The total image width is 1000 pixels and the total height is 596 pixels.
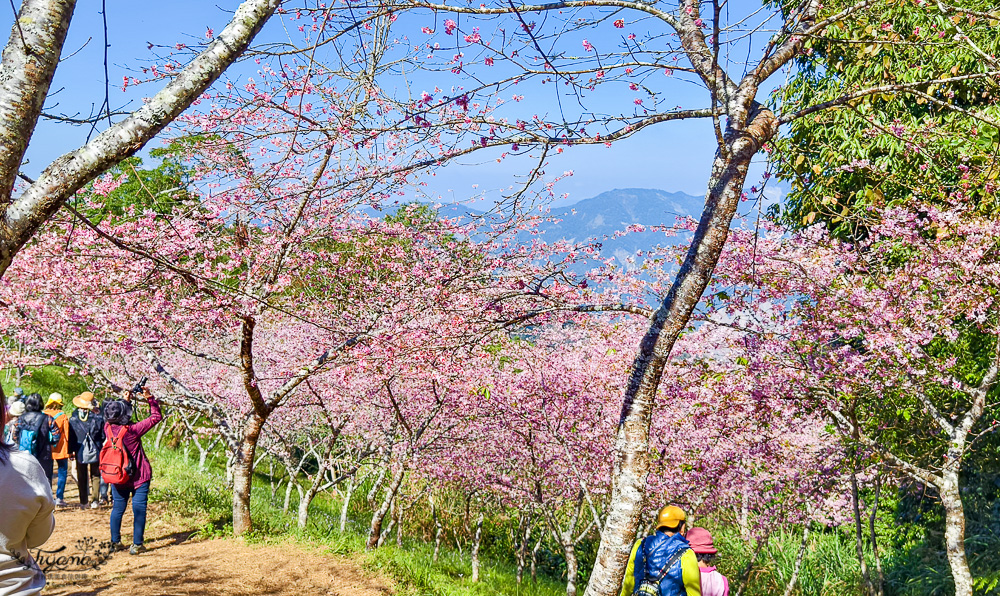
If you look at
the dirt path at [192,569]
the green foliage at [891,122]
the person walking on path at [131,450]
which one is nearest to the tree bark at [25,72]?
the dirt path at [192,569]

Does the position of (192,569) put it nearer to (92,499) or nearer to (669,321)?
(92,499)

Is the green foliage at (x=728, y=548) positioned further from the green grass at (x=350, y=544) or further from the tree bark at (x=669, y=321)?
the tree bark at (x=669, y=321)

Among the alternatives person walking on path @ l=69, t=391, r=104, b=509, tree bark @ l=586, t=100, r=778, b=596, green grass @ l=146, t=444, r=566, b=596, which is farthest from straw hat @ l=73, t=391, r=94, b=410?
tree bark @ l=586, t=100, r=778, b=596

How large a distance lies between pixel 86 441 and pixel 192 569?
3622 mm

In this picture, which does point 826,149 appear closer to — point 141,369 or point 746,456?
point 746,456

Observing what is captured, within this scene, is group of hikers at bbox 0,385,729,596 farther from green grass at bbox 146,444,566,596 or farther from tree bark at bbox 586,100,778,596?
green grass at bbox 146,444,566,596

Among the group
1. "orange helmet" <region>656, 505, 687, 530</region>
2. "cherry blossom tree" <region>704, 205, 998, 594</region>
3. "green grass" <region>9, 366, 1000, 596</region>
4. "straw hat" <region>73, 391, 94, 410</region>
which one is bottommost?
"green grass" <region>9, 366, 1000, 596</region>

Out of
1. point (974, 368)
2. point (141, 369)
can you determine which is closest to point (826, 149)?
point (974, 368)

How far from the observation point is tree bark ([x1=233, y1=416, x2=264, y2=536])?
27.1 feet

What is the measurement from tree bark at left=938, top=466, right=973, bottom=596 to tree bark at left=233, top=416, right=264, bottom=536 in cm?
739

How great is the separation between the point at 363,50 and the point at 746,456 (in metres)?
7.23

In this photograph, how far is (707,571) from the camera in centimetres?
451

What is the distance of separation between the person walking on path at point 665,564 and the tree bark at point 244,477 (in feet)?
17.9

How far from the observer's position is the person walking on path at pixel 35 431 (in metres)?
8.46
